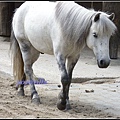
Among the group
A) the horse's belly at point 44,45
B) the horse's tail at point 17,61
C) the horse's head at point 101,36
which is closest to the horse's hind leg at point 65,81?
the horse's belly at point 44,45

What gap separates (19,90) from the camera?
603 centimetres

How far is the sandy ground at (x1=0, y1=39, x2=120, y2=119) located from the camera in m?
4.89

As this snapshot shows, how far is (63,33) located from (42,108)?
→ 105 centimetres

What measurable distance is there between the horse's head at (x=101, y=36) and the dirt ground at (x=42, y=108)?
72cm

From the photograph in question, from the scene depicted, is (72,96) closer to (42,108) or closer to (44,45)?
(42,108)

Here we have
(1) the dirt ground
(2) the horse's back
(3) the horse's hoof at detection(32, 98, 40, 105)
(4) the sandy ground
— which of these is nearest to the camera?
(1) the dirt ground

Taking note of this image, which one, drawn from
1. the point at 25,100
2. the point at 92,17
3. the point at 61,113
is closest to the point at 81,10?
the point at 92,17

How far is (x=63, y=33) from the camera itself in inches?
191

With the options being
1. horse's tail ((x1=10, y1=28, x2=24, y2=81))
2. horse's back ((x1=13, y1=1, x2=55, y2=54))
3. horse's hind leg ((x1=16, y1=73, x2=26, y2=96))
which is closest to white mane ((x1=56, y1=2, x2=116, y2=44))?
horse's back ((x1=13, y1=1, x2=55, y2=54))

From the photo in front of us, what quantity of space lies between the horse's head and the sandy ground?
2.37 ft

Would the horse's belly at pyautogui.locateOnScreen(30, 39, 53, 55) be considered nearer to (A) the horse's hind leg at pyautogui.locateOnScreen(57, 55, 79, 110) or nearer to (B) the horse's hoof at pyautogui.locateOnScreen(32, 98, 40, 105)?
(A) the horse's hind leg at pyautogui.locateOnScreen(57, 55, 79, 110)

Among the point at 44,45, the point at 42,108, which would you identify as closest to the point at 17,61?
the point at 44,45

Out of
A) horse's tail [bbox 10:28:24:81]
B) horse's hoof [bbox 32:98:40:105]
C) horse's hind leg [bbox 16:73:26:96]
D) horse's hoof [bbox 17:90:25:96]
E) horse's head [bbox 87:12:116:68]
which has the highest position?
horse's head [bbox 87:12:116:68]

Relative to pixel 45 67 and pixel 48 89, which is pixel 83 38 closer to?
pixel 48 89
